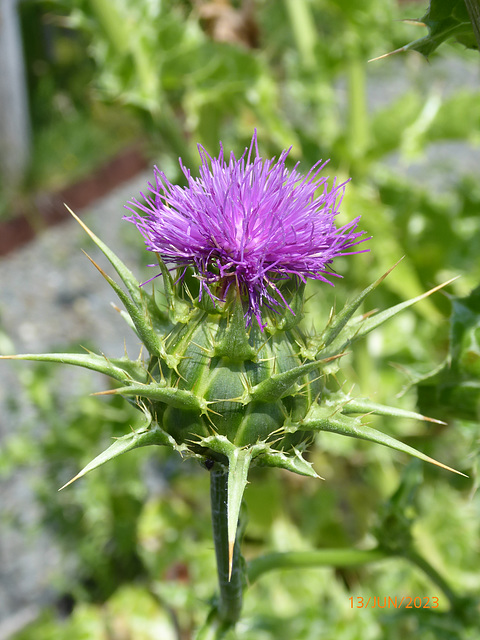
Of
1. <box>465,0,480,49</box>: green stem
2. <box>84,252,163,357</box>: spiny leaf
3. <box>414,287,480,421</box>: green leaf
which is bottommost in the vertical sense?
<box>414,287,480,421</box>: green leaf

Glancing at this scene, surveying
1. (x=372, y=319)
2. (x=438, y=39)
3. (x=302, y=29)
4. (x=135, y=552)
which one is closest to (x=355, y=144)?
(x=302, y=29)

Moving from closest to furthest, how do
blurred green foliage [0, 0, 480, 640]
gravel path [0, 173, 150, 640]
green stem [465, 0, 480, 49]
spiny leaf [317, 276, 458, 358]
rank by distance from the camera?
green stem [465, 0, 480, 49] → spiny leaf [317, 276, 458, 358] → blurred green foliage [0, 0, 480, 640] → gravel path [0, 173, 150, 640]

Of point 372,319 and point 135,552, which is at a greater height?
point 372,319

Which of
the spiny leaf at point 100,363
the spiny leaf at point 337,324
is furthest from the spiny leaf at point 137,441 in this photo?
the spiny leaf at point 337,324

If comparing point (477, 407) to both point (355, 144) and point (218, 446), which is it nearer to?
point (218, 446)

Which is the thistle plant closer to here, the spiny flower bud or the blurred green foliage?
the spiny flower bud
